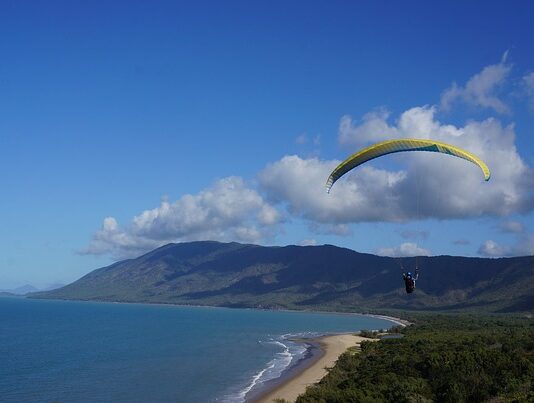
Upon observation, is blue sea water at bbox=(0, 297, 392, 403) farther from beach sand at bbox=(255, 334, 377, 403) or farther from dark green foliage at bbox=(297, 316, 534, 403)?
dark green foliage at bbox=(297, 316, 534, 403)

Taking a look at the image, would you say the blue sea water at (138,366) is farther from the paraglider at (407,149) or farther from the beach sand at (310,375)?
the paraglider at (407,149)

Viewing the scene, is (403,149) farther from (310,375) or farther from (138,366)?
(138,366)

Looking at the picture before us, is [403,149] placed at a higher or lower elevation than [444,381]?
higher

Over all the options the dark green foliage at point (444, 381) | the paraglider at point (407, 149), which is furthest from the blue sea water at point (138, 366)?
the paraglider at point (407, 149)

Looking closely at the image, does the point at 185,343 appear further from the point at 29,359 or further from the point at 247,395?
the point at 247,395

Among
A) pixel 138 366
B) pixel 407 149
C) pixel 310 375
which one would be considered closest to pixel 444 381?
pixel 407 149

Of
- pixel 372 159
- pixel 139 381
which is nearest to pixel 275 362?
pixel 139 381
